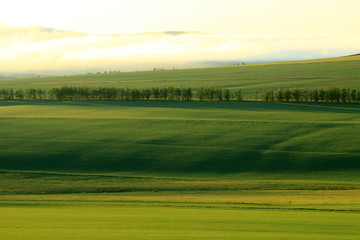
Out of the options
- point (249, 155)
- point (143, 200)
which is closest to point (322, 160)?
point (249, 155)

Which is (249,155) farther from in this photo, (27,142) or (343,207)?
(27,142)

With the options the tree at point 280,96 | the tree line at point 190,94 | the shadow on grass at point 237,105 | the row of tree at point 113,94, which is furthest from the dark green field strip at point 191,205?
the row of tree at point 113,94

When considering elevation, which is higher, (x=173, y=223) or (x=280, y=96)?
(x=280, y=96)

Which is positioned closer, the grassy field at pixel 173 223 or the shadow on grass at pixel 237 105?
the grassy field at pixel 173 223

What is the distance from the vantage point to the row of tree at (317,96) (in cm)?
8169

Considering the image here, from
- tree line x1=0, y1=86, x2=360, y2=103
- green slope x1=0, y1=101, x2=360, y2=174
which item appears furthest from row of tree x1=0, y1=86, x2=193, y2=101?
green slope x1=0, y1=101, x2=360, y2=174

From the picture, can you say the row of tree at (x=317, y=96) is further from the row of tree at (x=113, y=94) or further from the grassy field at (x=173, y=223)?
the grassy field at (x=173, y=223)

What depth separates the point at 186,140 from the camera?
5325cm

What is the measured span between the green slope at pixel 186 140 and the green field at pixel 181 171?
0.46 feet

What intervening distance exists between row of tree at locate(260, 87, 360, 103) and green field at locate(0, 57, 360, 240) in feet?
12.0

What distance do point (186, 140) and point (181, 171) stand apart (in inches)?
401

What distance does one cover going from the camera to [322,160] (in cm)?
4528

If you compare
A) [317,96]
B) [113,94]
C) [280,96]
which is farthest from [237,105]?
[113,94]

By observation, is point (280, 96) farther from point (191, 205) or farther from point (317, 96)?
point (191, 205)
